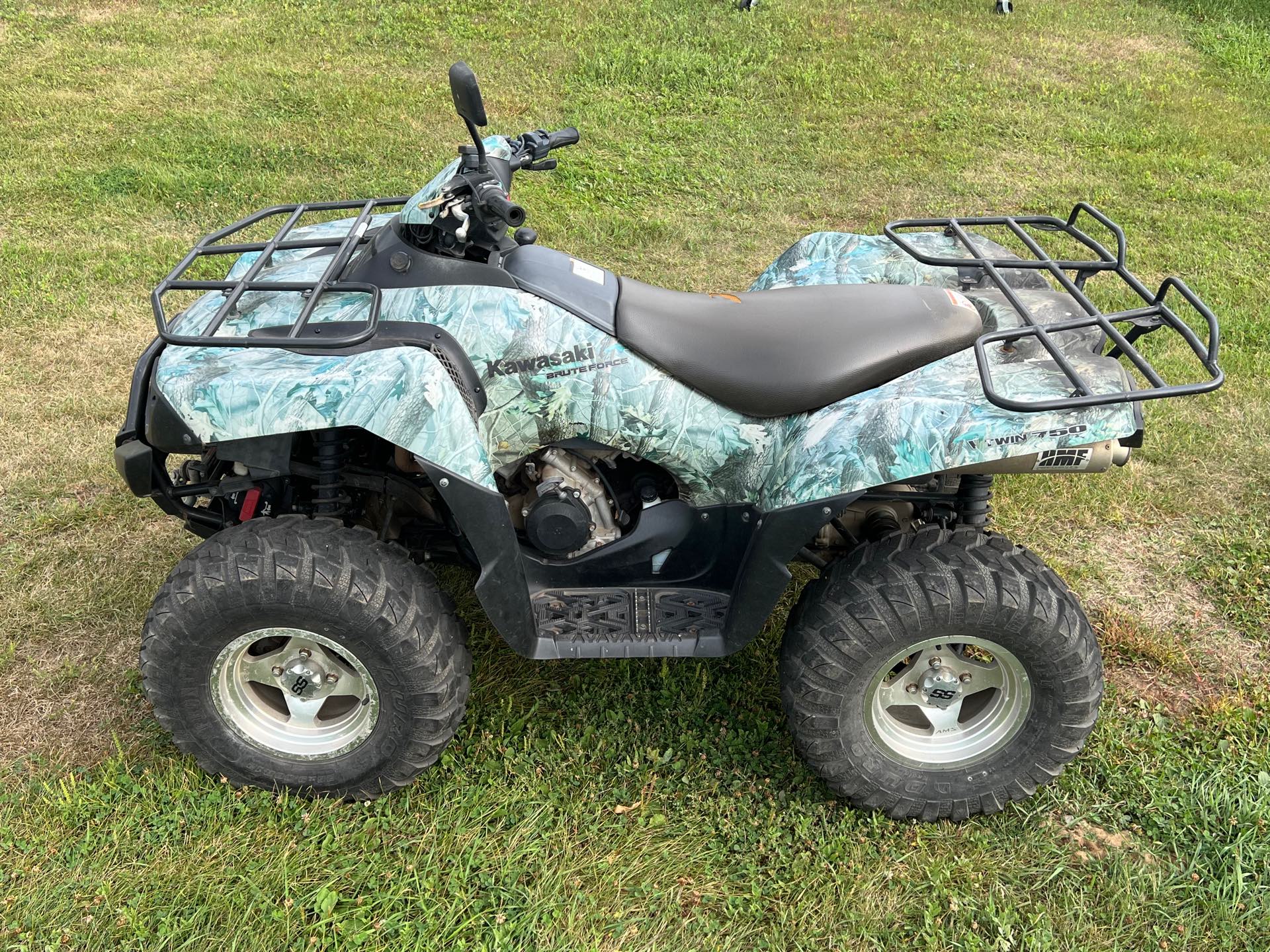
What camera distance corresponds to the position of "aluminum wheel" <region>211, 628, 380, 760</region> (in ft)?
10.5

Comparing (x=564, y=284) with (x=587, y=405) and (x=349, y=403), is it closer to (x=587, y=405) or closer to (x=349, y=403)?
(x=587, y=405)

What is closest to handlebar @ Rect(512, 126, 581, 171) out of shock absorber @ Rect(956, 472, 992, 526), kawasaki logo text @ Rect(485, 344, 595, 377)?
kawasaki logo text @ Rect(485, 344, 595, 377)

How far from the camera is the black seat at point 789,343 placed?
10.0ft

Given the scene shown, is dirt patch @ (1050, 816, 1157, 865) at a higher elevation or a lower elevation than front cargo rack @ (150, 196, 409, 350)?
→ lower

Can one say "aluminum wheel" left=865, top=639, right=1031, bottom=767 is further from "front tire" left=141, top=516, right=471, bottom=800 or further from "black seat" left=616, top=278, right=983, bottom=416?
"front tire" left=141, top=516, right=471, bottom=800

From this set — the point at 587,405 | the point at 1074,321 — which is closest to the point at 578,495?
the point at 587,405

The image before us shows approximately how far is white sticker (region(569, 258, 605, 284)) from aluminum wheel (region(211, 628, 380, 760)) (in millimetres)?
1321

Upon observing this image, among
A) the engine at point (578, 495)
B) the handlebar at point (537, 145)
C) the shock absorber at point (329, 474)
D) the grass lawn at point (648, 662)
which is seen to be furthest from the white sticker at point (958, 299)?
the shock absorber at point (329, 474)

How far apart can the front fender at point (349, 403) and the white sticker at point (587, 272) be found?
560 mm

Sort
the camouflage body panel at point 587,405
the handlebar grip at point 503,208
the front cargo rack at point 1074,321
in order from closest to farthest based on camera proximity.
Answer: the front cargo rack at point 1074,321 → the camouflage body panel at point 587,405 → the handlebar grip at point 503,208

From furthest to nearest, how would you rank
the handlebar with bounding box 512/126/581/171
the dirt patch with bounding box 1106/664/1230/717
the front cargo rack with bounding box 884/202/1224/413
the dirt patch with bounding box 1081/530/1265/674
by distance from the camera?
1. the dirt patch with bounding box 1081/530/1265/674
2. the dirt patch with bounding box 1106/664/1230/717
3. the handlebar with bounding box 512/126/581/171
4. the front cargo rack with bounding box 884/202/1224/413

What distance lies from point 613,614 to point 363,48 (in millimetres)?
7901

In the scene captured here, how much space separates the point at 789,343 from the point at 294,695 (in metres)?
1.82

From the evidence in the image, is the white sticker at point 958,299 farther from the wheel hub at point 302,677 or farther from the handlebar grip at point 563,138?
the wheel hub at point 302,677
